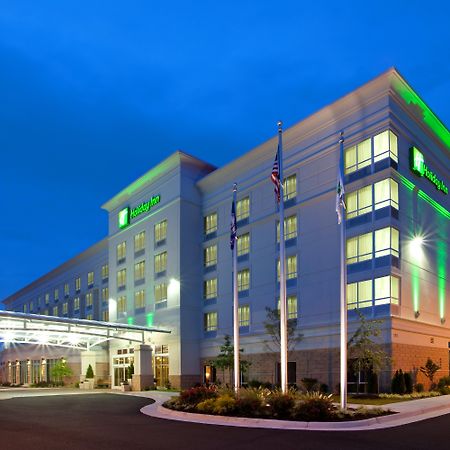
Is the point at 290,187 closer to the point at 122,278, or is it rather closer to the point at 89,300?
the point at 122,278

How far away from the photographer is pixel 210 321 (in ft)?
154

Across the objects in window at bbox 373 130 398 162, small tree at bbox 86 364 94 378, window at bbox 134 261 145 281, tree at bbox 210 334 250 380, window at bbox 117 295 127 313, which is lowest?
small tree at bbox 86 364 94 378

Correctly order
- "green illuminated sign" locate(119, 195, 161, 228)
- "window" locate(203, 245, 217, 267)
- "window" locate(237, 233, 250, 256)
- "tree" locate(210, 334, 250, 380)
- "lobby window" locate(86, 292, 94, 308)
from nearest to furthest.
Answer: "tree" locate(210, 334, 250, 380) < "window" locate(237, 233, 250, 256) < "window" locate(203, 245, 217, 267) < "green illuminated sign" locate(119, 195, 161, 228) < "lobby window" locate(86, 292, 94, 308)

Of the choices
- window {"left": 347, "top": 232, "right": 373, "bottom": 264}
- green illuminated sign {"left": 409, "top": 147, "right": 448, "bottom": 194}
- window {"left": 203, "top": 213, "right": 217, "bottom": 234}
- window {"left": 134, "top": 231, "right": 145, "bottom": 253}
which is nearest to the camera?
window {"left": 347, "top": 232, "right": 373, "bottom": 264}

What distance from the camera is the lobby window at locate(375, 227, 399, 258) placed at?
32688 mm

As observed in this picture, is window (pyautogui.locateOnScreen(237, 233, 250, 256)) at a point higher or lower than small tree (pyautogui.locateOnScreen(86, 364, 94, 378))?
higher

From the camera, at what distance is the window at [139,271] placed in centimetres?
5327

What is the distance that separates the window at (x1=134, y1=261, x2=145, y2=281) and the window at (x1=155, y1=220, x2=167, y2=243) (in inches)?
150

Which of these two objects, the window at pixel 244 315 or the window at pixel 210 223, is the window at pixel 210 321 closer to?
the window at pixel 244 315

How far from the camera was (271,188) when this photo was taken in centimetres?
4222

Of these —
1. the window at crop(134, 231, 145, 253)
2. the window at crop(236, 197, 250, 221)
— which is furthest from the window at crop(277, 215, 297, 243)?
the window at crop(134, 231, 145, 253)

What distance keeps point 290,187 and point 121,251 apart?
23.7 m

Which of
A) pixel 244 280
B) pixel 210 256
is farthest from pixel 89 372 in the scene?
pixel 244 280

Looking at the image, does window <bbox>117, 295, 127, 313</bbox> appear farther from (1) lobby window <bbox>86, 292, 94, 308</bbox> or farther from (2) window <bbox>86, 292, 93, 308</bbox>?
(2) window <bbox>86, 292, 93, 308</bbox>
